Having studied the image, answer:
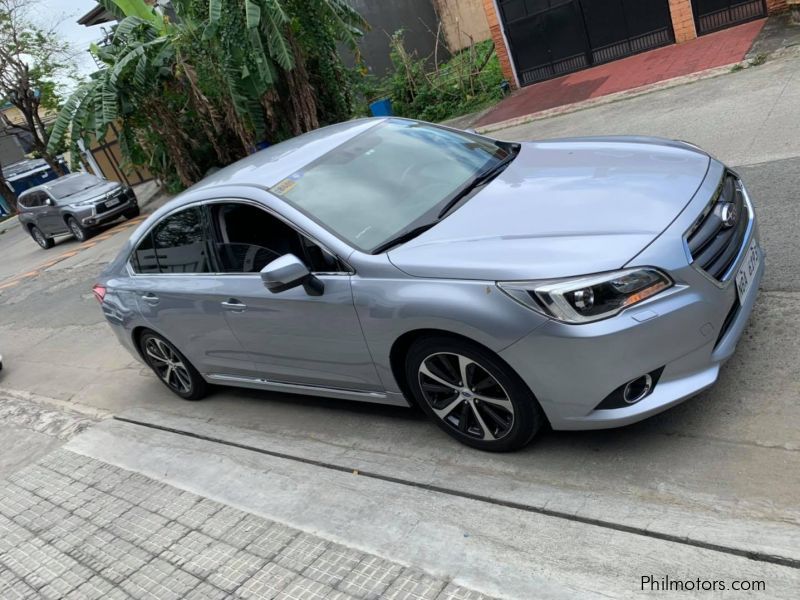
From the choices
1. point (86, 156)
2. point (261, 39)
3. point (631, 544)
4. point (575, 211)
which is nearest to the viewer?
point (631, 544)

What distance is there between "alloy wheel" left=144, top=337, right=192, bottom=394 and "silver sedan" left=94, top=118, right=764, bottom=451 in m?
0.40

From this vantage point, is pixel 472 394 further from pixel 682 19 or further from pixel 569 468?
pixel 682 19

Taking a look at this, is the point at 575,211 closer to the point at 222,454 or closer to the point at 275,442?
the point at 275,442

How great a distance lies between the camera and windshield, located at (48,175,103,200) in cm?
1928

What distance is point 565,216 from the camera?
3424mm

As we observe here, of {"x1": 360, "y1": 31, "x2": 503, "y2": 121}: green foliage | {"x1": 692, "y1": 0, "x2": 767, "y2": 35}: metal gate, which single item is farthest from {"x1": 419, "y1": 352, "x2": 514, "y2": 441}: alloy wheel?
{"x1": 360, "y1": 31, "x2": 503, "y2": 121}: green foliage

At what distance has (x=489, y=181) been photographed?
13.8 ft

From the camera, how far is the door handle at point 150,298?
17.1ft

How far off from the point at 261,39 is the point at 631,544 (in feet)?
38.1

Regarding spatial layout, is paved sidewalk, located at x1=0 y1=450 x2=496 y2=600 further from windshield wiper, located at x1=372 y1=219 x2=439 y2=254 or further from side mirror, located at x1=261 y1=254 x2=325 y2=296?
windshield wiper, located at x1=372 y1=219 x2=439 y2=254

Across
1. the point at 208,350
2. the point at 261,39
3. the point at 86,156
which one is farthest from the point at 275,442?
the point at 86,156

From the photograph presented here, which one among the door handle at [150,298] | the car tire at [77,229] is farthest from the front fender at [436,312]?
the car tire at [77,229]

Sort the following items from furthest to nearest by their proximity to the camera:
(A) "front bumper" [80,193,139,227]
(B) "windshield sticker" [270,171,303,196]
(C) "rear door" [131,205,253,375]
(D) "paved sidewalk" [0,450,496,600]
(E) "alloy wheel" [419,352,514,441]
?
(A) "front bumper" [80,193,139,227]
(C) "rear door" [131,205,253,375]
(B) "windshield sticker" [270,171,303,196]
(E) "alloy wheel" [419,352,514,441]
(D) "paved sidewalk" [0,450,496,600]

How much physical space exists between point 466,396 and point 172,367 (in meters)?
3.07
